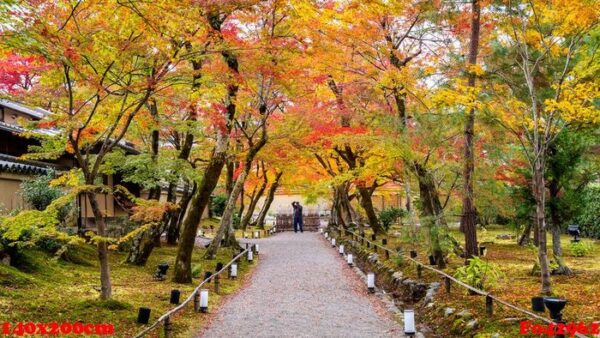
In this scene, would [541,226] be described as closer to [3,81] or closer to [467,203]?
[467,203]

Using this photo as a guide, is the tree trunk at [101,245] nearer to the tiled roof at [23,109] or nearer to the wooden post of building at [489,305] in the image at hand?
the wooden post of building at [489,305]

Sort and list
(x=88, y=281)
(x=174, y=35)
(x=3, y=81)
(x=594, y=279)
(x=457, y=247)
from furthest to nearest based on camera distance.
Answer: (x=3, y=81), (x=457, y=247), (x=88, y=281), (x=594, y=279), (x=174, y=35)

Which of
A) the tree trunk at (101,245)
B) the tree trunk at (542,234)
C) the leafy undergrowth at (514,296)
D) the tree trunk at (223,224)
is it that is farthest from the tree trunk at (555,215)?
the tree trunk at (223,224)

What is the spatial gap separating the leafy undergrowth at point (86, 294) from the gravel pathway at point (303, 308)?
2.23 ft

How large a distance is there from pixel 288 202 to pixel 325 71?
161 feet

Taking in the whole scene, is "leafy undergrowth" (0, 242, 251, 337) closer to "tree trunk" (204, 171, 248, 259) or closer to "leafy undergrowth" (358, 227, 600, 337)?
"tree trunk" (204, 171, 248, 259)

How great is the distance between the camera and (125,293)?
447 inches

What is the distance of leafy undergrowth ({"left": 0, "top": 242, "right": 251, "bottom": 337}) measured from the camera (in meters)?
8.36

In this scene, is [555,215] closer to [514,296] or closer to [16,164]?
[514,296]

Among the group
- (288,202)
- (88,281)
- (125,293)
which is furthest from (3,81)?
(288,202)

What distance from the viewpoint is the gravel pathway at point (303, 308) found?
30.3ft

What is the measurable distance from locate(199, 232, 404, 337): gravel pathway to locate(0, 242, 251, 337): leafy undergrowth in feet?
2.23

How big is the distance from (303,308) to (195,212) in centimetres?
367

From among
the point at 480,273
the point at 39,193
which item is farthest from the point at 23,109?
the point at 480,273
